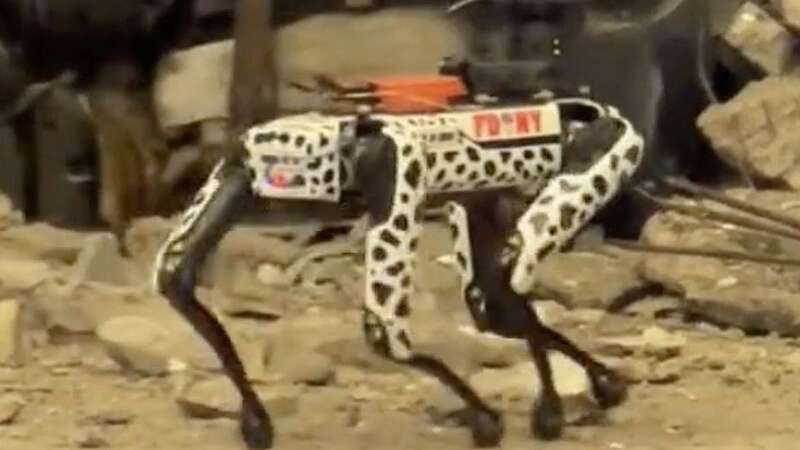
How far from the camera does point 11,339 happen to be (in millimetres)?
2518

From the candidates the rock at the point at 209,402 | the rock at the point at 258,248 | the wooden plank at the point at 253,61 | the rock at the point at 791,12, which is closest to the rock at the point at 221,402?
the rock at the point at 209,402

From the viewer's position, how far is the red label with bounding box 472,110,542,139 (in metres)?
1.95

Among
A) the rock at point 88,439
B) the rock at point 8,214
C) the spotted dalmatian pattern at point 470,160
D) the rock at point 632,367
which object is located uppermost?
the spotted dalmatian pattern at point 470,160

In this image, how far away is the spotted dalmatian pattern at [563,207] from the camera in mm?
1918

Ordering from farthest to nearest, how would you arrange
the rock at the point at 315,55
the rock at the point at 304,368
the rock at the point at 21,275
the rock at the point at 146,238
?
the rock at the point at 315,55 → the rock at the point at 146,238 → the rock at the point at 21,275 → the rock at the point at 304,368

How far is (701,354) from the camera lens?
2527 millimetres

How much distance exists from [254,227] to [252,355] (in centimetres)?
78

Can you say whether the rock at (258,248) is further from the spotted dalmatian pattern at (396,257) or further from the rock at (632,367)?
the spotted dalmatian pattern at (396,257)

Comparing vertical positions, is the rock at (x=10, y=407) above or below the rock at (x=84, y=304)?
below

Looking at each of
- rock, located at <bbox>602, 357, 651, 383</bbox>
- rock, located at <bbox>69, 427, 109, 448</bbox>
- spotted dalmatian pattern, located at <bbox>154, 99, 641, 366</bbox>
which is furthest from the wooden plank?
spotted dalmatian pattern, located at <bbox>154, 99, 641, 366</bbox>

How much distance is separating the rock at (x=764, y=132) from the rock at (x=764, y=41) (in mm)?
109

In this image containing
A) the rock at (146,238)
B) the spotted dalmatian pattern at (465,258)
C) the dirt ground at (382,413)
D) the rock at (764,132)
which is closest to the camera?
the spotted dalmatian pattern at (465,258)

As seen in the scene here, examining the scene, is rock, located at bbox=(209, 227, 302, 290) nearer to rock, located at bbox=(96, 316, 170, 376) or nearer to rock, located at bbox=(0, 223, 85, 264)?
rock, located at bbox=(0, 223, 85, 264)

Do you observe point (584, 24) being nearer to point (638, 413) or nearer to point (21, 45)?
point (21, 45)
